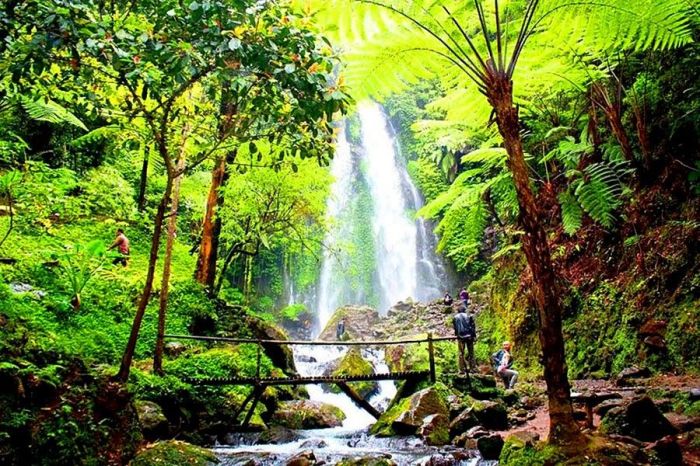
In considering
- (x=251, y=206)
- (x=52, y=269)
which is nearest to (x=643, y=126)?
(x=251, y=206)

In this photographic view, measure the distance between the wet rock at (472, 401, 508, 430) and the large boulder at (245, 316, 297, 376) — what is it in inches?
171

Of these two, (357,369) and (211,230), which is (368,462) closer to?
(357,369)

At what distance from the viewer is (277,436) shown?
6.21 meters

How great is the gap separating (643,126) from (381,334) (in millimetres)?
10879

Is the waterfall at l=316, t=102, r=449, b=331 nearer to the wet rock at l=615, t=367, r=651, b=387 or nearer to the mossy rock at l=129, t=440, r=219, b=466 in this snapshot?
the wet rock at l=615, t=367, r=651, b=387

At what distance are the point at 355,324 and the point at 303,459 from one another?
11.7 meters

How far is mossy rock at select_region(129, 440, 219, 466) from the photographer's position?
3900mm

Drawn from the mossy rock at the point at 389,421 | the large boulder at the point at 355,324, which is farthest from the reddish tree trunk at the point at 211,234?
the large boulder at the point at 355,324

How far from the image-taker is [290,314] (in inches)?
758

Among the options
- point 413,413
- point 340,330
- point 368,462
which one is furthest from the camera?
point 340,330

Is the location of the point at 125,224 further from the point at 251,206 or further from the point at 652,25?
the point at 652,25

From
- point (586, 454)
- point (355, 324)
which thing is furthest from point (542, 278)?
point (355, 324)

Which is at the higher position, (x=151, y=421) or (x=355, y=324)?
(x=355, y=324)

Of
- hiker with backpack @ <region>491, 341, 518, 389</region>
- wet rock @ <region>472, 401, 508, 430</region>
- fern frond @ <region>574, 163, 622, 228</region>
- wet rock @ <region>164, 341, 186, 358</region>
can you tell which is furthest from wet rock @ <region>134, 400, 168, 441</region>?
fern frond @ <region>574, 163, 622, 228</region>
